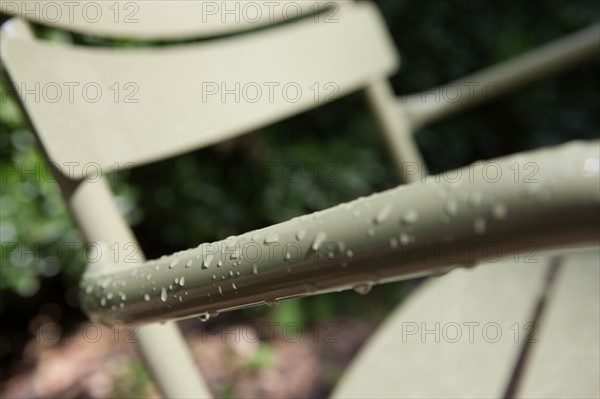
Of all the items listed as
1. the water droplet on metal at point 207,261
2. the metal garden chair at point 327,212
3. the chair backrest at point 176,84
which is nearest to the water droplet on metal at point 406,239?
the metal garden chair at point 327,212

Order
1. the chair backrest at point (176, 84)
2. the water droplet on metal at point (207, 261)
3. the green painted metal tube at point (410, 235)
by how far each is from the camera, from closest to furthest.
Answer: the green painted metal tube at point (410, 235), the water droplet on metal at point (207, 261), the chair backrest at point (176, 84)

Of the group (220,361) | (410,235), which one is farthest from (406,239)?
(220,361)

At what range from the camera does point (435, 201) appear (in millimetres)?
273

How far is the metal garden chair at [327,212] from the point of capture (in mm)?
270

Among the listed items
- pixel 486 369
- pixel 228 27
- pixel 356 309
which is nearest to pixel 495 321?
pixel 486 369

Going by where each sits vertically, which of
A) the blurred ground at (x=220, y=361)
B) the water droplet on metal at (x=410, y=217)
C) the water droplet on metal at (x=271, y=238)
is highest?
the water droplet on metal at (x=410, y=217)

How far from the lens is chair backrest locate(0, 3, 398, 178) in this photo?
0.61 metres

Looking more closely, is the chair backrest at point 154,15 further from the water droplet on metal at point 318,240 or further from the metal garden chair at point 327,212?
the water droplet on metal at point 318,240

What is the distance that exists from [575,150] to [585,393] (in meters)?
0.40

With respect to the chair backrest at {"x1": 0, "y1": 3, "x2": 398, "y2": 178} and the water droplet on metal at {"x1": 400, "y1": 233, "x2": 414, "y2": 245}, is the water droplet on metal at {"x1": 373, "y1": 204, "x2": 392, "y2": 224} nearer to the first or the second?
the water droplet on metal at {"x1": 400, "y1": 233, "x2": 414, "y2": 245}

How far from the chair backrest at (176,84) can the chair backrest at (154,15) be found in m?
0.02

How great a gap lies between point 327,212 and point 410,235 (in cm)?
6

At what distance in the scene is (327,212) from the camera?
0.32 meters

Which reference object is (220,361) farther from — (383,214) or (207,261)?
(383,214)
